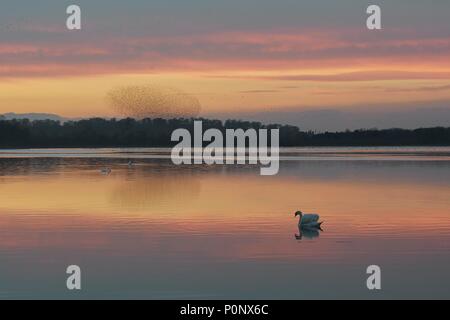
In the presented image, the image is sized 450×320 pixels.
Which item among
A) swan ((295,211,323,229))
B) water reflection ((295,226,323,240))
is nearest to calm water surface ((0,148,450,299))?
water reflection ((295,226,323,240))

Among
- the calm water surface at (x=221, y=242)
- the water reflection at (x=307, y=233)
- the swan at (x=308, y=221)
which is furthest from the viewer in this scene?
the swan at (x=308, y=221)

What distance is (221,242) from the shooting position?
64.3ft

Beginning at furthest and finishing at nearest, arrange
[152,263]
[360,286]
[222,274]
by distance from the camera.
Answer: [152,263] < [222,274] < [360,286]

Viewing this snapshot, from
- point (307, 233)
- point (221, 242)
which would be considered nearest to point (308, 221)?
point (307, 233)

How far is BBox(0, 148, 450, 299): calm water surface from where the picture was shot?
1452 centimetres

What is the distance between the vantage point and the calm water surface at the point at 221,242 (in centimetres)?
1452

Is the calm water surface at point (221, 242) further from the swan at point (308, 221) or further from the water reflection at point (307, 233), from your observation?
the swan at point (308, 221)

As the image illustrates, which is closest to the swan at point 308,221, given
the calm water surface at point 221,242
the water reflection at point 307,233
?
the water reflection at point 307,233

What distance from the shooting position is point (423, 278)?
595 inches
